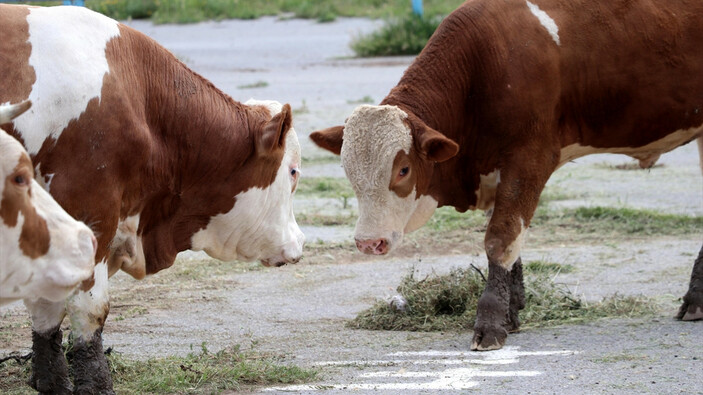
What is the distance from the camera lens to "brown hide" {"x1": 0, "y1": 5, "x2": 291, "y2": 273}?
205 inches

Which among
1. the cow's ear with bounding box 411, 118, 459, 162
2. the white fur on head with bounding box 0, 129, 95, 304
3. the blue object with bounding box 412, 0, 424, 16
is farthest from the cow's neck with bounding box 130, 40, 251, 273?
the blue object with bounding box 412, 0, 424, 16

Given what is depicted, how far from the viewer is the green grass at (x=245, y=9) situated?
2606 centimetres

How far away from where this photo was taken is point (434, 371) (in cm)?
604

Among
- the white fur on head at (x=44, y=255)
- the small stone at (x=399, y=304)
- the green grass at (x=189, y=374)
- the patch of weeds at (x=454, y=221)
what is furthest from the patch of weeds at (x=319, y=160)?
the white fur on head at (x=44, y=255)

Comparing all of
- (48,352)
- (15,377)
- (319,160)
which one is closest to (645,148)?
(48,352)

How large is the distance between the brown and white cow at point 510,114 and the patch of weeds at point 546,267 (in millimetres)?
1109

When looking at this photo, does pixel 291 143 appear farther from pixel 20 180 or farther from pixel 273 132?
pixel 20 180

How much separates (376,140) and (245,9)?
21132mm

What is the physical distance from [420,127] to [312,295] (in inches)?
74.8

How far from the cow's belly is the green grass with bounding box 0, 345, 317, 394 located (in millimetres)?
2326

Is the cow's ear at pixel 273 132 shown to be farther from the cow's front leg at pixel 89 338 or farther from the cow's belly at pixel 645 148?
the cow's belly at pixel 645 148

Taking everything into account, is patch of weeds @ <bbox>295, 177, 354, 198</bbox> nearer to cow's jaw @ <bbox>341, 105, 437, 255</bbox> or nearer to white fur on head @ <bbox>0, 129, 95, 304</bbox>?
cow's jaw @ <bbox>341, 105, 437, 255</bbox>

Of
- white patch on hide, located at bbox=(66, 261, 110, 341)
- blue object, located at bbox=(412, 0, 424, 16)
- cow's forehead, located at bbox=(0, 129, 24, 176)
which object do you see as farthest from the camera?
blue object, located at bbox=(412, 0, 424, 16)

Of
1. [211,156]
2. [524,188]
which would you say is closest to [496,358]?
[524,188]
